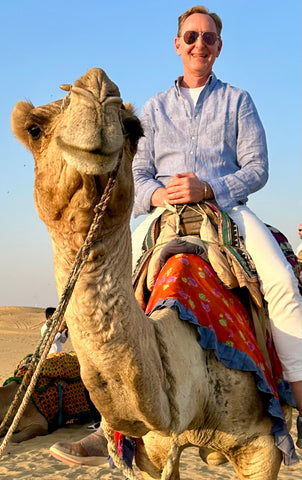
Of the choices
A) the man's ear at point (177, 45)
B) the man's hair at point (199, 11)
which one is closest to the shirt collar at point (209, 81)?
the man's ear at point (177, 45)

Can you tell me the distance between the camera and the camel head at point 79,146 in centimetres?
162

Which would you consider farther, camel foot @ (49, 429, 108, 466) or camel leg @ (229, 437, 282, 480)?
camel foot @ (49, 429, 108, 466)

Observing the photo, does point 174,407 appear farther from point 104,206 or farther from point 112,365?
point 104,206

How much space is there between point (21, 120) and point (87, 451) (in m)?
4.11

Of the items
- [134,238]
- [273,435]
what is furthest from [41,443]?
[273,435]

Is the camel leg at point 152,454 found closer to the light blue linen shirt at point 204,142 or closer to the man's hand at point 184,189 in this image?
the man's hand at point 184,189

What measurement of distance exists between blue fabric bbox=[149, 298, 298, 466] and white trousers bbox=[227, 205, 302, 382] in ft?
1.20

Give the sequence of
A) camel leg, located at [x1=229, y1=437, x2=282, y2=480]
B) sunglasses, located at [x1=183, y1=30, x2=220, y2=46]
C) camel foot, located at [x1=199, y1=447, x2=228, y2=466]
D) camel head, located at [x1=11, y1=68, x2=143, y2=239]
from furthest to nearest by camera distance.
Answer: sunglasses, located at [x1=183, y1=30, x2=220, y2=46] → camel foot, located at [x1=199, y1=447, x2=228, y2=466] → camel leg, located at [x1=229, y1=437, x2=282, y2=480] → camel head, located at [x1=11, y1=68, x2=143, y2=239]

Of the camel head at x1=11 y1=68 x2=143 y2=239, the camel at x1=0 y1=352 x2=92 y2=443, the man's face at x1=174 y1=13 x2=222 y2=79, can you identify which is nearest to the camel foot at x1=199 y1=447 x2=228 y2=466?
the camel head at x1=11 y1=68 x2=143 y2=239

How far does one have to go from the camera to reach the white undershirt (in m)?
3.80

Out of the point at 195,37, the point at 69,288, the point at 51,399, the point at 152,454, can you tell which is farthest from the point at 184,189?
the point at 51,399

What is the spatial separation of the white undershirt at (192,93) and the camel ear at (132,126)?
1.94 meters

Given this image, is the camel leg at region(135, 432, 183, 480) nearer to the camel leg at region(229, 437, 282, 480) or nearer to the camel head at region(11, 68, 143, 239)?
the camel leg at region(229, 437, 282, 480)

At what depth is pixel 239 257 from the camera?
310cm
